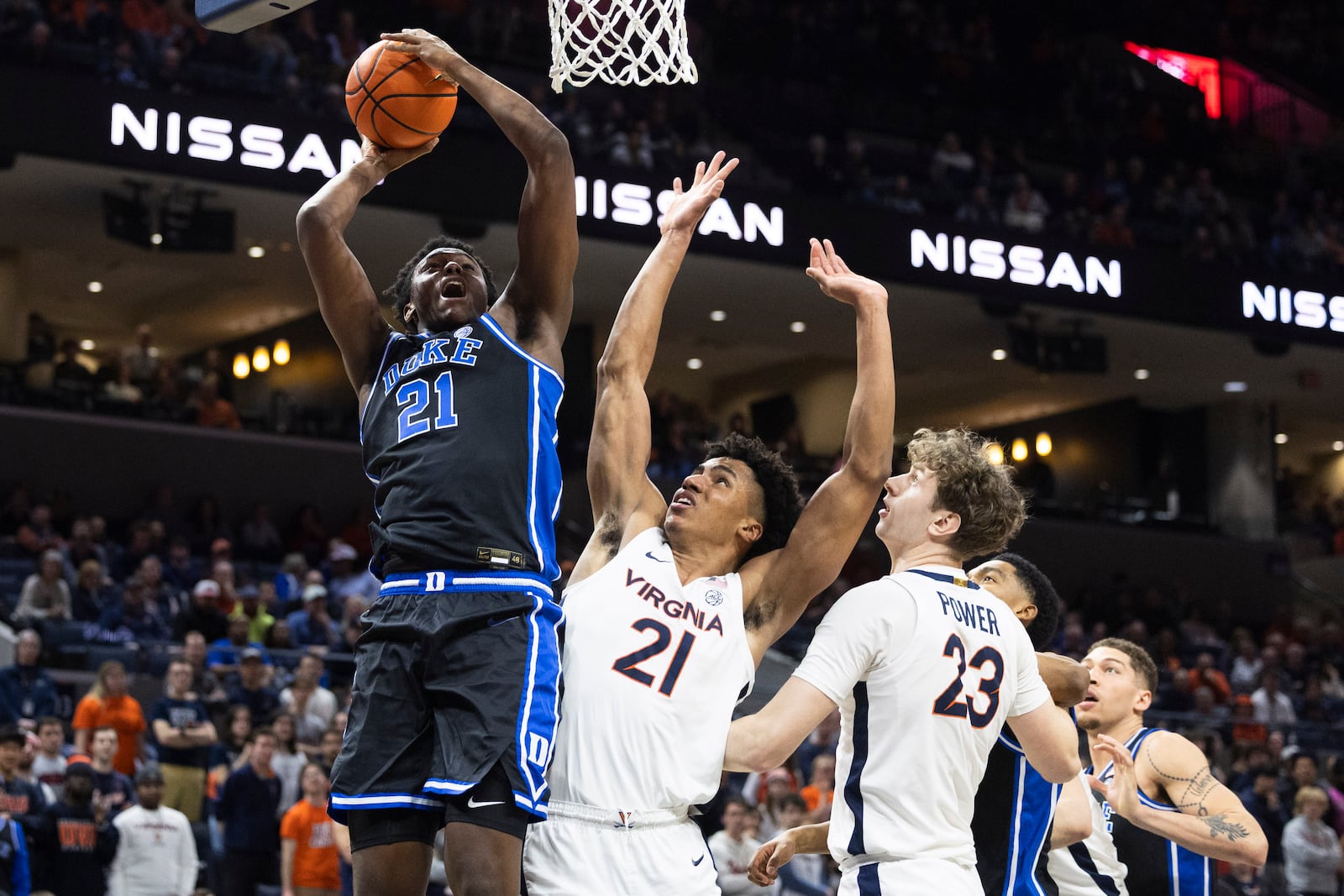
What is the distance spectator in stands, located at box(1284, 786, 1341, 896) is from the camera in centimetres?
1254

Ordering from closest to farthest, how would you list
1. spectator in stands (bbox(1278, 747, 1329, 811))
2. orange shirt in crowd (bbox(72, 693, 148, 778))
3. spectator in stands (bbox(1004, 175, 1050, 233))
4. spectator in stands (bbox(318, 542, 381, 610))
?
orange shirt in crowd (bbox(72, 693, 148, 778))
spectator in stands (bbox(1278, 747, 1329, 811))
spectator in stands (bbox(318, 542, 381, 610))
spectator in stands (bbox(1004, 175, 1050, 233))

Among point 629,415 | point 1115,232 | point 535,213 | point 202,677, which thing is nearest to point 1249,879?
point 202,677

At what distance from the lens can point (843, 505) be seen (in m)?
4.20

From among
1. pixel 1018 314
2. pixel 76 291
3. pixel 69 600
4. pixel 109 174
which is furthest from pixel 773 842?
pixel 76 291

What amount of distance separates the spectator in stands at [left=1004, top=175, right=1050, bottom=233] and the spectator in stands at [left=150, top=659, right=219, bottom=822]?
13.0 m

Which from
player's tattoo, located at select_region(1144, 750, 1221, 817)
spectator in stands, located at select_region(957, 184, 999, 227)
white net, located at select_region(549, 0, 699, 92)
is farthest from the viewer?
spectator in stands, located at select_region(957, 184, 999, 227)

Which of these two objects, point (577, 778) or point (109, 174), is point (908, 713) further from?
point (109, 174)

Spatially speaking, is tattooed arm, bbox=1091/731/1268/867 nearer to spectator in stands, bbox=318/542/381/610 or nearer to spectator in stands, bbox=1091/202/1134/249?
spectator in stands, bbox=318/542/381/610

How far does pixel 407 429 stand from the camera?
4090 millimetres

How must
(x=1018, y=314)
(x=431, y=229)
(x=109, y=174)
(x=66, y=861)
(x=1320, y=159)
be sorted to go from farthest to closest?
(x=1320, y=159), (x=1018, y=314), (x=431, y=229), (x=109, y=174), (x=66, y=861)

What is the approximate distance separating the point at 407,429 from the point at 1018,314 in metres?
19.1

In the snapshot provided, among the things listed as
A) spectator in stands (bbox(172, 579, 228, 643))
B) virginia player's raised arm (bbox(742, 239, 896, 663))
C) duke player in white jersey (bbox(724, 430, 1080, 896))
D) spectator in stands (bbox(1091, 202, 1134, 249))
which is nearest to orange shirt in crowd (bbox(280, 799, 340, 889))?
spectator in stands (bbox(172, 579, 228, 643))

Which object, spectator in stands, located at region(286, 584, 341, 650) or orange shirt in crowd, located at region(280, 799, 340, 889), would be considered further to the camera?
spectator in stands, located at region(286, 584, 341, 650)

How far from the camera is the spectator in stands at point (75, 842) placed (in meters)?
9.59
